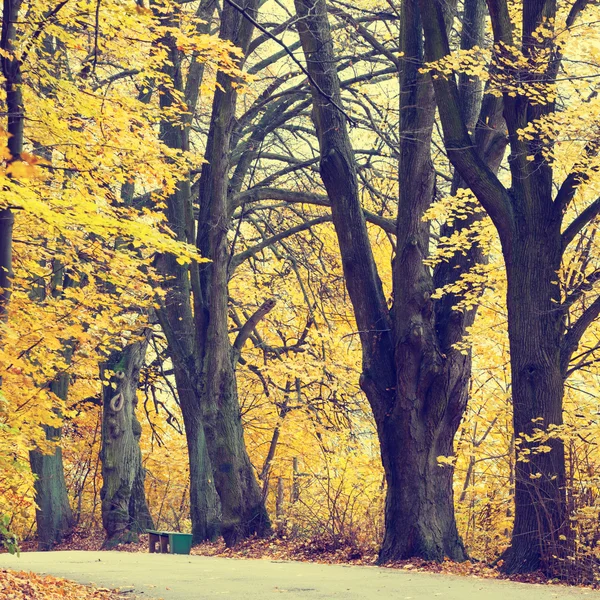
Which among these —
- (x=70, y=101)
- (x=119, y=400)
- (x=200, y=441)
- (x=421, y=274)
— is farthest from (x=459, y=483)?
(x=70, y=101)

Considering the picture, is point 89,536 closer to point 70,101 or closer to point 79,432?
point 79,432

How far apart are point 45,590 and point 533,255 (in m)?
5.96

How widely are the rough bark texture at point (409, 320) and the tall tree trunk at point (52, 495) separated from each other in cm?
989

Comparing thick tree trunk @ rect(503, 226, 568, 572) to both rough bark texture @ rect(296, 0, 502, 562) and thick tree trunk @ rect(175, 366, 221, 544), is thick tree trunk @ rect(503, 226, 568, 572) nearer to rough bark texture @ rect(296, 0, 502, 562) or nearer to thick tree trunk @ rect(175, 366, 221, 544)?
rough bark texture @ rect(296, 0, 502, 562)

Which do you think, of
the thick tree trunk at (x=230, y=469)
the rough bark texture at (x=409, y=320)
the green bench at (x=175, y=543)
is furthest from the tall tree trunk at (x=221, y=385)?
the rough bark texture at (x=409, y=320)

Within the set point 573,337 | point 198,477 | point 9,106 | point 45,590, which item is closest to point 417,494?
point 573,337

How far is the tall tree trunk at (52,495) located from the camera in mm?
19750

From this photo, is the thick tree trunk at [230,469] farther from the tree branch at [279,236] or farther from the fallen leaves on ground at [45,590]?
the fallen leaves on ground at [45,590]

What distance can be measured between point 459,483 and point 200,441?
221 inches

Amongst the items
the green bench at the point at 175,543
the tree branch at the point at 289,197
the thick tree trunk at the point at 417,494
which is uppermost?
the tree branch at the point at 289,197

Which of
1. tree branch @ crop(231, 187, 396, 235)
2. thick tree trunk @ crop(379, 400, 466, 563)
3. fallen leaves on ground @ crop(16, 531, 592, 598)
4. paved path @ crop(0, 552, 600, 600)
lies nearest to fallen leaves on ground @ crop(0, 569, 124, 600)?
paved path @ crop(0, 552, 600, 600)

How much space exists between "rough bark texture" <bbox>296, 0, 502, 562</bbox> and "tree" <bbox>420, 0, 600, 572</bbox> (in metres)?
1.46

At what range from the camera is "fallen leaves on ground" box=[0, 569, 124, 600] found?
7.12m

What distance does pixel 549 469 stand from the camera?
979 centimetres
